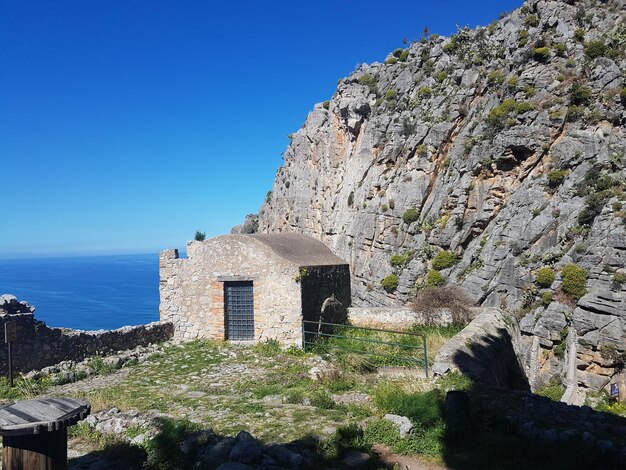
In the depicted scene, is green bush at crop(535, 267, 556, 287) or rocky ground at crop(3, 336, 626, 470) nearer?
rocky ground at crop(3, 336, 626, 470)

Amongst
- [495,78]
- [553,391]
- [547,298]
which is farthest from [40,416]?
[495,78]

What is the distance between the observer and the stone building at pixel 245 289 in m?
14.9

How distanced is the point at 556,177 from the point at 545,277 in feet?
24.5

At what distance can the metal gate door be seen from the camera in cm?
1557

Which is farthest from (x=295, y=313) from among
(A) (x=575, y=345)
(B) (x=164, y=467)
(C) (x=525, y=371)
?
(A) (x=575, y=345)

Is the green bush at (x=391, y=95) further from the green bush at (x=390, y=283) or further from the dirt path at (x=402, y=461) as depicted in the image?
the dirt path at (x=402, y=461)

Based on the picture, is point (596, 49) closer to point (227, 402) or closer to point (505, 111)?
point (505, 111)

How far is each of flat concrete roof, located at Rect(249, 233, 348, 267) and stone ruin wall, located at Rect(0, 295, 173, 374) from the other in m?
6.18

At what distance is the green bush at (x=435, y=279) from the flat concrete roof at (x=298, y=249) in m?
12.2

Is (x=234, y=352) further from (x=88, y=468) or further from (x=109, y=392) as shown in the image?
(x=88, y=468)

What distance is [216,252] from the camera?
625 inches

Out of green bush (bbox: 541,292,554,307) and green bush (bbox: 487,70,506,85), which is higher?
green bush (bbox: 487,70,506,85)

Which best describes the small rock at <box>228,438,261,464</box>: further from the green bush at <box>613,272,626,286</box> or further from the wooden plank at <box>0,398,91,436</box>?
the green bush at <box>613,272,626,286</box>

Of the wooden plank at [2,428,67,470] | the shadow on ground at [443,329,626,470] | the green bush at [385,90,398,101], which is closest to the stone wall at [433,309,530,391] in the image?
the shadow on ground at [443,329,626,470]
